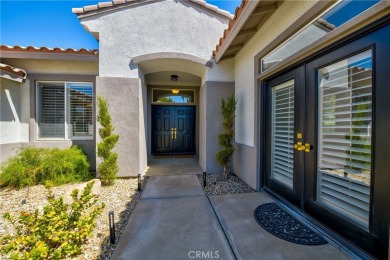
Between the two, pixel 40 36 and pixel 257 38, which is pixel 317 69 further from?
pixel 40 36

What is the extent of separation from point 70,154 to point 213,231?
409 cm

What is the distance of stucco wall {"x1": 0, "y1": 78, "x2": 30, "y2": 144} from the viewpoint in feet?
14.8

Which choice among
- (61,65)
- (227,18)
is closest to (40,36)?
(61,65)

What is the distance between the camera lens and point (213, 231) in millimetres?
2359

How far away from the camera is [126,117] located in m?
4.63

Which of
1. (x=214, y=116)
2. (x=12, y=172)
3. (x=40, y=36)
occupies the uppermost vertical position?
(x=40, y=36)

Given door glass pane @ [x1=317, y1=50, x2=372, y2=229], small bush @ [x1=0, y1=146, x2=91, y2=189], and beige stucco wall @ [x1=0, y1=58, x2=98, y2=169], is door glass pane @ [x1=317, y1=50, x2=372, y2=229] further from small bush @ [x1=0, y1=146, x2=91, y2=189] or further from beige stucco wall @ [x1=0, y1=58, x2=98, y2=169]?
beige stucco wall @ [x1=0, y1=58, x2=98, y2=169]

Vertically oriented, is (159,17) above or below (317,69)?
above

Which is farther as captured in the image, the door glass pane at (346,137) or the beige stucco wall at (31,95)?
the beige stucco wall at (31,95)

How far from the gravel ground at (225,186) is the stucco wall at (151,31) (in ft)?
11.0

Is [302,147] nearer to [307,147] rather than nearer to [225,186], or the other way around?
[307,147]

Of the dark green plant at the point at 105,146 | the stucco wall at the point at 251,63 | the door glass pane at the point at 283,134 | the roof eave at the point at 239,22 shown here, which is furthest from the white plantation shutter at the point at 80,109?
the door glass pane at the point at 283,134

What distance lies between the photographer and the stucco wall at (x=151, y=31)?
4.52 m

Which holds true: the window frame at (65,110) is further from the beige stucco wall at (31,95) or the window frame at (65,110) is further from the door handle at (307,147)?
the door handle at (307,147)
